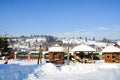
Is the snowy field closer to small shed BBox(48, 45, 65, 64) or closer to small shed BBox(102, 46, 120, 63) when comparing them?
small shed BBox(48, 45, 65, 64)

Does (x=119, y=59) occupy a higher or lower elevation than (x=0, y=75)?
lower

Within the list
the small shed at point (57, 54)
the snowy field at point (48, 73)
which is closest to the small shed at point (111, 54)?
the small shed at point (57, 54)

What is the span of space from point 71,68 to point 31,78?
7130mm

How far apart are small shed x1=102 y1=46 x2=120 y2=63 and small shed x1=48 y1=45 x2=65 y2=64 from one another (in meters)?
6.77

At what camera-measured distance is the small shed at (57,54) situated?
34906 millimetres

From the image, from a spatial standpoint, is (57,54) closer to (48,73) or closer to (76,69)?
(76,69)

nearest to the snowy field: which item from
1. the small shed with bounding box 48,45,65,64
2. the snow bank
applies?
the snow bank

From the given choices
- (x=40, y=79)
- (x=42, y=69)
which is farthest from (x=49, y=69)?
(x=40, y=79)

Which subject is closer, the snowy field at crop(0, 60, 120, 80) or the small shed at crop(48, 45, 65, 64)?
the snowy field at crop(0, 60, 120, 80)

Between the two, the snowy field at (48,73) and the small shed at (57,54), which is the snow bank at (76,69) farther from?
the small shed at (57,54)

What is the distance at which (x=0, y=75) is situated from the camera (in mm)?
13188

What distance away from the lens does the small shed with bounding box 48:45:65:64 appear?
34.9 m

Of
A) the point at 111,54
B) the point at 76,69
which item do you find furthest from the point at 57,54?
the point at 76,69

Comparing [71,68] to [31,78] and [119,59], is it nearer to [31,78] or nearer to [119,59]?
[31,78]
